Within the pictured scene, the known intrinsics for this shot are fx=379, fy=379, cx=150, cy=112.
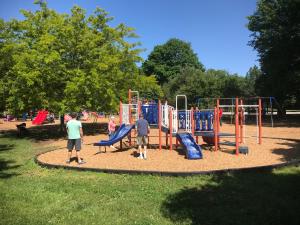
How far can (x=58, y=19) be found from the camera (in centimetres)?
2406

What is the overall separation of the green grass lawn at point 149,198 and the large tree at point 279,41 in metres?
26.0

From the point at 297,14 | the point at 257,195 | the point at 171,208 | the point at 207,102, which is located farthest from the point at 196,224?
the point at 207,102

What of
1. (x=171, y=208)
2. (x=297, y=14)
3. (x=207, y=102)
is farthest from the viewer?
(x=207, y=102)

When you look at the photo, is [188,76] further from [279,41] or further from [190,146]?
[190,146]

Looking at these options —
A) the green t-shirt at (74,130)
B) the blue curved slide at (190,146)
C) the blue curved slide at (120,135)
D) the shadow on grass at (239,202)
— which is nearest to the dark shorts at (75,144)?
the green t-shirt at (74,130)

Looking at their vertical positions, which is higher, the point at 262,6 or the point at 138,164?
the point at 262,6

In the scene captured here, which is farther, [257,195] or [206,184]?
[206,184]

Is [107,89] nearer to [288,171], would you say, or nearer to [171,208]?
[288,171]

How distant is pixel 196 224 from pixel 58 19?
67.7ft

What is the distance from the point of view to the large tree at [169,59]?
74188 mm

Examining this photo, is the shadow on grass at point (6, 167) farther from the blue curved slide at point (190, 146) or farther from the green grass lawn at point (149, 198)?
the blue curved slide at point (190, 146)

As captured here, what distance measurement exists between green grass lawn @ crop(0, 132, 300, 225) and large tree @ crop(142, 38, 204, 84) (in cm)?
6433

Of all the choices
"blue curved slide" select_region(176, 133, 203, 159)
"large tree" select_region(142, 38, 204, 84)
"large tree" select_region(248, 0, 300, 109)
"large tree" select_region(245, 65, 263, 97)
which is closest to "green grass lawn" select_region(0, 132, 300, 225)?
"blue curved slide" select_region(176, 133, 203, 159)

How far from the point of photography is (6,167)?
1224cm
